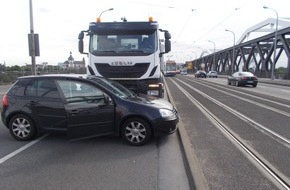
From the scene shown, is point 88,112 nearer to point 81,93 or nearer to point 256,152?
point 81,93

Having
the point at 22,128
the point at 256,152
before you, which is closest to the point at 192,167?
the point at 256,152

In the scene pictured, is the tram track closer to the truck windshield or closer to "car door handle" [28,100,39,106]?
the truck windshield

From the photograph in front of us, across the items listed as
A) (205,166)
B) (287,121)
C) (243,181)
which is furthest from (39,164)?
(287,121)

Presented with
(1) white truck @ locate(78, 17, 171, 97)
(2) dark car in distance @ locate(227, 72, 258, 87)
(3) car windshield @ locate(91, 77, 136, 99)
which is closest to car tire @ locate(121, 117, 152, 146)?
(3) car windshield @ locate(91, 77, 136, 99)

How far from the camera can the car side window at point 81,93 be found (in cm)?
703

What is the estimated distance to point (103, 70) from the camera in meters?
10.5

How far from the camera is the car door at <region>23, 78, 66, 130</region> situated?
7078mm

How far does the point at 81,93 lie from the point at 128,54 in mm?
3561

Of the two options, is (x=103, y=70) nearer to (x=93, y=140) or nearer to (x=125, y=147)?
(x=93, y=140)

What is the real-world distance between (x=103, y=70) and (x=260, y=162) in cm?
609

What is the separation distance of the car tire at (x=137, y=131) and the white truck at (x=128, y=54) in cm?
353

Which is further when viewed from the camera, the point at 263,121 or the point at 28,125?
the point at 263,121

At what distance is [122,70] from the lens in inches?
410

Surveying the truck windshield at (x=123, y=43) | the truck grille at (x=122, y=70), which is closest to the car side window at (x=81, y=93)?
the truck grille at (x=122, y=70)
